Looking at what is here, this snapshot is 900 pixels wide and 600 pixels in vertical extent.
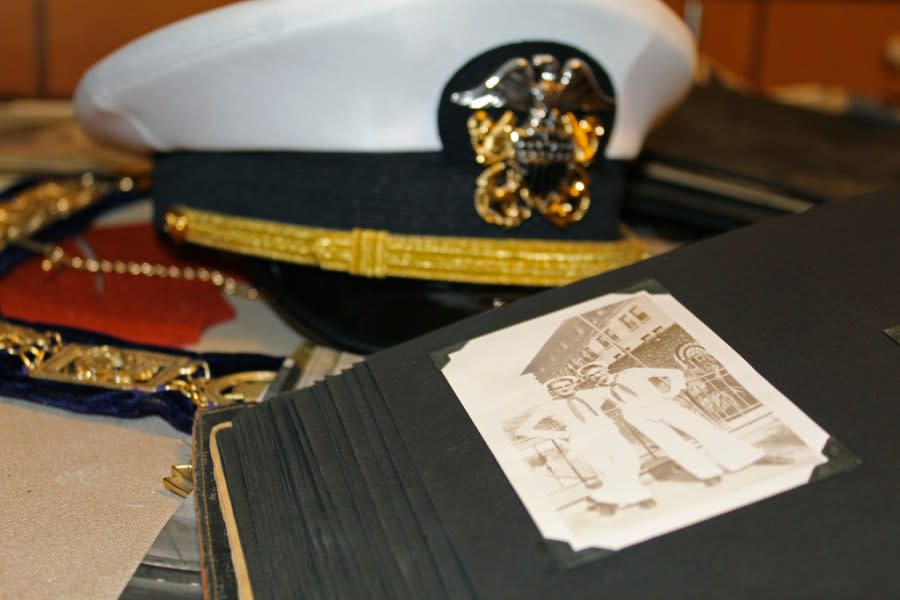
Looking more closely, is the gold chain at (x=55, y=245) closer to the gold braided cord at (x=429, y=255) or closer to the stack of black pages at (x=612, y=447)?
the gold braided cord at (x=429, y=255)

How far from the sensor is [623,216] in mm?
965

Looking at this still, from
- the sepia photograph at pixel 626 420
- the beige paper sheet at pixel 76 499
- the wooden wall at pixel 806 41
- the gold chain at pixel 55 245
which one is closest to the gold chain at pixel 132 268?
the gold chain at pixel 55 245

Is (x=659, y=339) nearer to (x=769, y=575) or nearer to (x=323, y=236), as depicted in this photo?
(x=769, y=575)

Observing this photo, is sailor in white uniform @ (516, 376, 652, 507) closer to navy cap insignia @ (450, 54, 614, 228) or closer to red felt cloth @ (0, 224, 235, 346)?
navy cap insignia @ (450, 54, 614, 228)

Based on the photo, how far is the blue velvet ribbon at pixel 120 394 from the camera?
2.00ft

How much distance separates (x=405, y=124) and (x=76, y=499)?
0.31m

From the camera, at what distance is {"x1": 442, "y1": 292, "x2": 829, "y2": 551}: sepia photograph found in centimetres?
39

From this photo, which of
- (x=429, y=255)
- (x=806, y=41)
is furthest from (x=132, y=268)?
(x=806, y=41)

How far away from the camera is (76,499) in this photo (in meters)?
0.54

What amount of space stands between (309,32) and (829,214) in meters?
0.34

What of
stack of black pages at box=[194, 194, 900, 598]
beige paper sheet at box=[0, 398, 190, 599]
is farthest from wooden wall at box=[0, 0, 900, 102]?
beige paper sheet at box=[0, 398, 190, 599]

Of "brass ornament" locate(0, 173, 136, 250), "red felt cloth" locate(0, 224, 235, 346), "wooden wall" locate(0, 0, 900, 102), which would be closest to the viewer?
"red felt cloth" locate(0, 224, 235, 346)

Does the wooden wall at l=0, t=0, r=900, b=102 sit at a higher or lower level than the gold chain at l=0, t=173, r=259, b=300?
higher

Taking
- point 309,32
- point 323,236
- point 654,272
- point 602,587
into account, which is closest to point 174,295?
point 323,236
